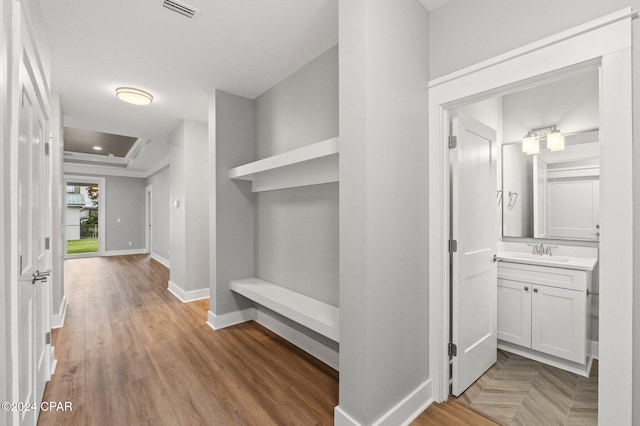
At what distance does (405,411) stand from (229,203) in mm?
2607

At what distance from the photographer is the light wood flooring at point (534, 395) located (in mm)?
1824

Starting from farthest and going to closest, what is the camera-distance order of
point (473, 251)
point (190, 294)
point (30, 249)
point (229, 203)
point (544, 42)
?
point (190, 294) < point (229, 203) < point (473, 251) < point (30, 249) < point (544, 42)

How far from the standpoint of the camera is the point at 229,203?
3363mm

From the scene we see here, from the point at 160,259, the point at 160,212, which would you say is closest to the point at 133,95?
the point at 160,212

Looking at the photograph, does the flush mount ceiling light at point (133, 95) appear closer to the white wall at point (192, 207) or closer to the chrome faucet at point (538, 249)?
the white wall at point (192, 207)

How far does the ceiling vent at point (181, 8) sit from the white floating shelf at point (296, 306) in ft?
7.64

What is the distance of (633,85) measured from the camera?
1271 mm

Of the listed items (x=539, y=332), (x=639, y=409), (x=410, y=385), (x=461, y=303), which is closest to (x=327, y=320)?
(x=410, y=385)

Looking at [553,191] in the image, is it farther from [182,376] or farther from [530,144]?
[182,376]

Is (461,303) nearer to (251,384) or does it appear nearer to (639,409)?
(639,409)

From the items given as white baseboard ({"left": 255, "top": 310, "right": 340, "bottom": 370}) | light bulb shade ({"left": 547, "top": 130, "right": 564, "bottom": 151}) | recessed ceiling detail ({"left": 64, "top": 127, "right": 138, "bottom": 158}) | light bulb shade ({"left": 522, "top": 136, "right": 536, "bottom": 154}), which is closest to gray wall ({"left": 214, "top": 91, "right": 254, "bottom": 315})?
white baseboard ({"left": 255, "top": 310, "right": 340, "bottom": 370})

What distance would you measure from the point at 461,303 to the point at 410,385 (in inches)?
26.0

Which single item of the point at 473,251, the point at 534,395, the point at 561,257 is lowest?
the point at 534,395

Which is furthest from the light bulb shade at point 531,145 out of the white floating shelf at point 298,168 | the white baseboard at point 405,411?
the white baseboard at point 405,411
